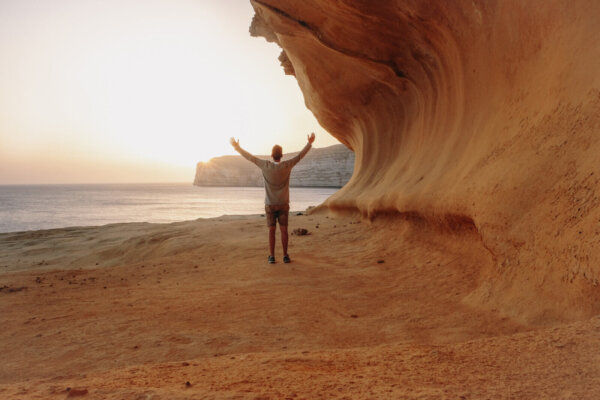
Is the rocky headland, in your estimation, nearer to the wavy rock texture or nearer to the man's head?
the wavy rock texture

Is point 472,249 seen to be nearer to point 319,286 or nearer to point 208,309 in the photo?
point 319,286

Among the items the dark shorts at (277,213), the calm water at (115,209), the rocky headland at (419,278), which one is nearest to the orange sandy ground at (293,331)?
the rocky headland at (419,278)

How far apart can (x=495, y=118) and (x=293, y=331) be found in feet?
A: 9.82

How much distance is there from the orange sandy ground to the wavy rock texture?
0.40m

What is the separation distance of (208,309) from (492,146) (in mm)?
3089

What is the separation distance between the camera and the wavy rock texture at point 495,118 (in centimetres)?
250

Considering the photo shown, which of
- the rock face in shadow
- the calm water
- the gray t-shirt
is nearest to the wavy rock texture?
the gray t-shirt

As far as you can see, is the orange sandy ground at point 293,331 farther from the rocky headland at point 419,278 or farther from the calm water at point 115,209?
the calm water at point 115,209

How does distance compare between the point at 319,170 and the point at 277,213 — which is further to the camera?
the point at 319,170

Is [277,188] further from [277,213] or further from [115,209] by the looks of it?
[115,209]

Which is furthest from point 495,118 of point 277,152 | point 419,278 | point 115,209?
point 115,209

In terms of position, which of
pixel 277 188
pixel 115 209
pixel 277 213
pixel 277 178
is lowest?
pixel 115 209

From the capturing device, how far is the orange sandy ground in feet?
4.59

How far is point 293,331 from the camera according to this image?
2533mm
